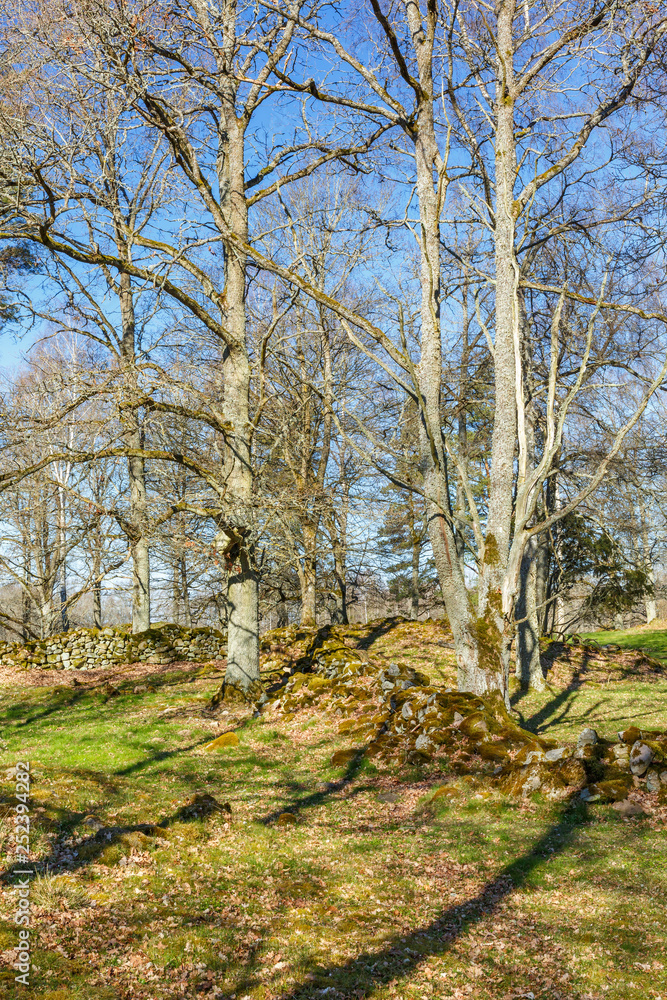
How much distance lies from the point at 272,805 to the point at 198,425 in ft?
55.8

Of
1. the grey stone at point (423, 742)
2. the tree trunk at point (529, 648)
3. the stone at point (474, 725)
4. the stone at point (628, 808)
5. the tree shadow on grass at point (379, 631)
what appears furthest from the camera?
the tree shadow on grass at point (379, 631)

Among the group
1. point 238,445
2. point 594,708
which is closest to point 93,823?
point 238,445

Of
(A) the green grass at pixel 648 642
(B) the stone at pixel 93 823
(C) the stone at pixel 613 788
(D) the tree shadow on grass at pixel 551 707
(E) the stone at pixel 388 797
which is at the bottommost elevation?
(A) the green grass at pixel 648 642

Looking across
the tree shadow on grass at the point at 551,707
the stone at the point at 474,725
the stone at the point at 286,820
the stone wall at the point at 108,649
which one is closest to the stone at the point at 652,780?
the stone at the point at 474,725

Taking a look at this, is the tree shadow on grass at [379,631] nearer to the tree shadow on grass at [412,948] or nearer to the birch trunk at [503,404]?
the birch trunk at [503,404]

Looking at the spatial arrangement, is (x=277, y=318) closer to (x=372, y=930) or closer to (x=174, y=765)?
(x=174, y=765)

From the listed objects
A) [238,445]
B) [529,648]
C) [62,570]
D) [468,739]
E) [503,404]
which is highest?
[238,445]

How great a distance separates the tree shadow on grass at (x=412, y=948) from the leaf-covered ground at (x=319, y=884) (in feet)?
0.05

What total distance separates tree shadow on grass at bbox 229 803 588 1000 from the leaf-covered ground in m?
0.01

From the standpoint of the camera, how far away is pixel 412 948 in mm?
4332

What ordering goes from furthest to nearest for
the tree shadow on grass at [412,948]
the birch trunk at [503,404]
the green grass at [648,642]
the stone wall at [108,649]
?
the green grass at [648,642] < the stone wall at [108,649] < the birch trunk at [503,404] < the tree shadow on grass at [412,948]

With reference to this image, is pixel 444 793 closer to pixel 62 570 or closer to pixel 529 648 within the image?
pixel 529 648

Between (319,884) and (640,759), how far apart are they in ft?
11.9

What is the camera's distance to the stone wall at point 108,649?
668 inches
